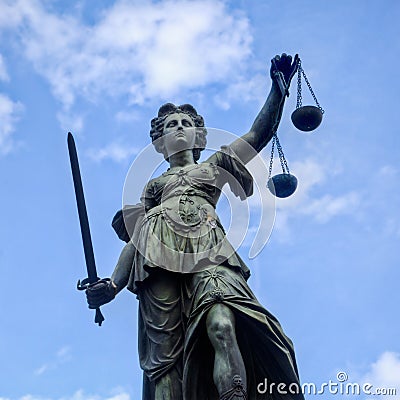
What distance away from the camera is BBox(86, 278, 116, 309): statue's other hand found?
426 inches

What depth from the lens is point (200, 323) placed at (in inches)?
393

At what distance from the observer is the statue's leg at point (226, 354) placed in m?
9.30

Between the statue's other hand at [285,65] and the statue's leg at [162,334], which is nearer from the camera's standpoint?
the statue's leg at [162,334]

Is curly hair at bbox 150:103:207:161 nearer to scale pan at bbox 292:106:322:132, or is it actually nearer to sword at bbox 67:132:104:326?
scale pan at bbox 292:106:322:132

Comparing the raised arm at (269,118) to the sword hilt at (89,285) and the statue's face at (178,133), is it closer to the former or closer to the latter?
the statue's face at (178,133)

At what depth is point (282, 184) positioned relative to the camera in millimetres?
12188

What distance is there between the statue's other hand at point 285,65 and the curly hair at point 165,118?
126cm

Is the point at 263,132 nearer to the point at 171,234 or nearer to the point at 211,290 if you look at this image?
the point at 171,234

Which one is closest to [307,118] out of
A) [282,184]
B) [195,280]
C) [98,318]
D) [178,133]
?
[282,184]

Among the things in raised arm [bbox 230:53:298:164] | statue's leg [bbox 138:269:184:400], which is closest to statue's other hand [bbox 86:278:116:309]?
statue's leg [bbox 138:269:184:400]

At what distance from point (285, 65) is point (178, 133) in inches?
61.8

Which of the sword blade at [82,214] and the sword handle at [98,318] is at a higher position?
the sword blade at [82,214]

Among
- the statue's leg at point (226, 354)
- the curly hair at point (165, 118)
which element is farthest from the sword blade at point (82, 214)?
the curly hair at point (165, 118)

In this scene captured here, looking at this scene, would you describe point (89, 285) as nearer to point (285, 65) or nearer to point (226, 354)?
point (226, 354)
